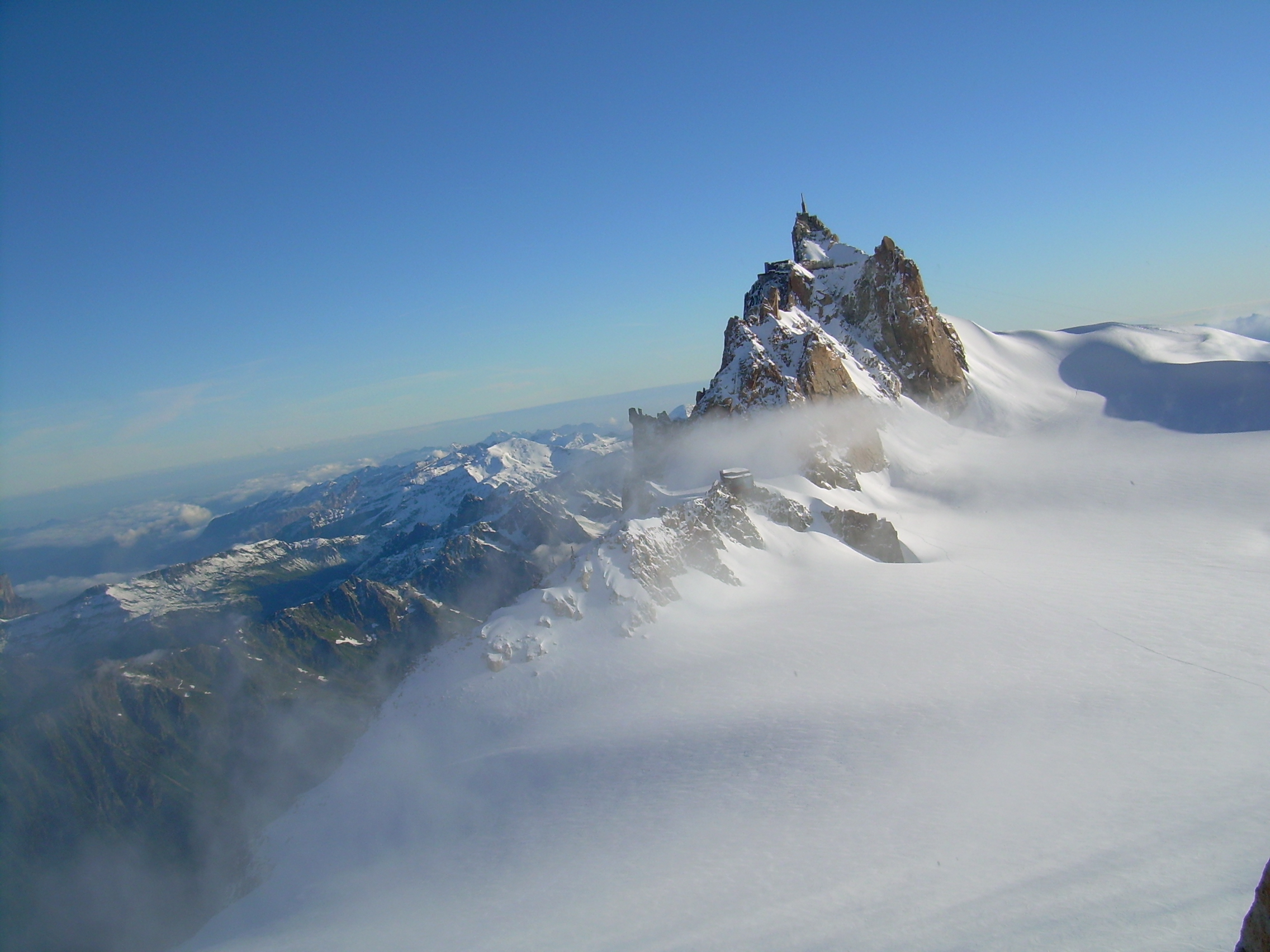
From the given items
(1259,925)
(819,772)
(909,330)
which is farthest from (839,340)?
(1259,925)

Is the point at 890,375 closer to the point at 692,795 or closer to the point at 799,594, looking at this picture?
the point at 799,594

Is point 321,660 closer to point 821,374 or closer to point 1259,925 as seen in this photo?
point 821,374

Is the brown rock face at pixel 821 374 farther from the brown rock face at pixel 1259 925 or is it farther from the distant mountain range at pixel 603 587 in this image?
the brown rock face at pixel 1259 925

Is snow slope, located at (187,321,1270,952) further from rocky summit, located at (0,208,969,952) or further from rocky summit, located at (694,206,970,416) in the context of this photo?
rocky summit, located at (694,206,970,416)

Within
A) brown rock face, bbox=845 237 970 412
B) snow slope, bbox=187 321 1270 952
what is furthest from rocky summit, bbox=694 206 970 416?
snow slope, bbox=187 321 1270 952

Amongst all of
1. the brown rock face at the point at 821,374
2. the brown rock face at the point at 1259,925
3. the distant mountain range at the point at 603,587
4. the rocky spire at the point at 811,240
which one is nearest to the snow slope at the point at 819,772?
the distant mountain range at the point at 603,587

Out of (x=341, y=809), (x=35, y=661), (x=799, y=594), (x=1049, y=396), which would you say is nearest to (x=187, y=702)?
(x=35, y=661)
